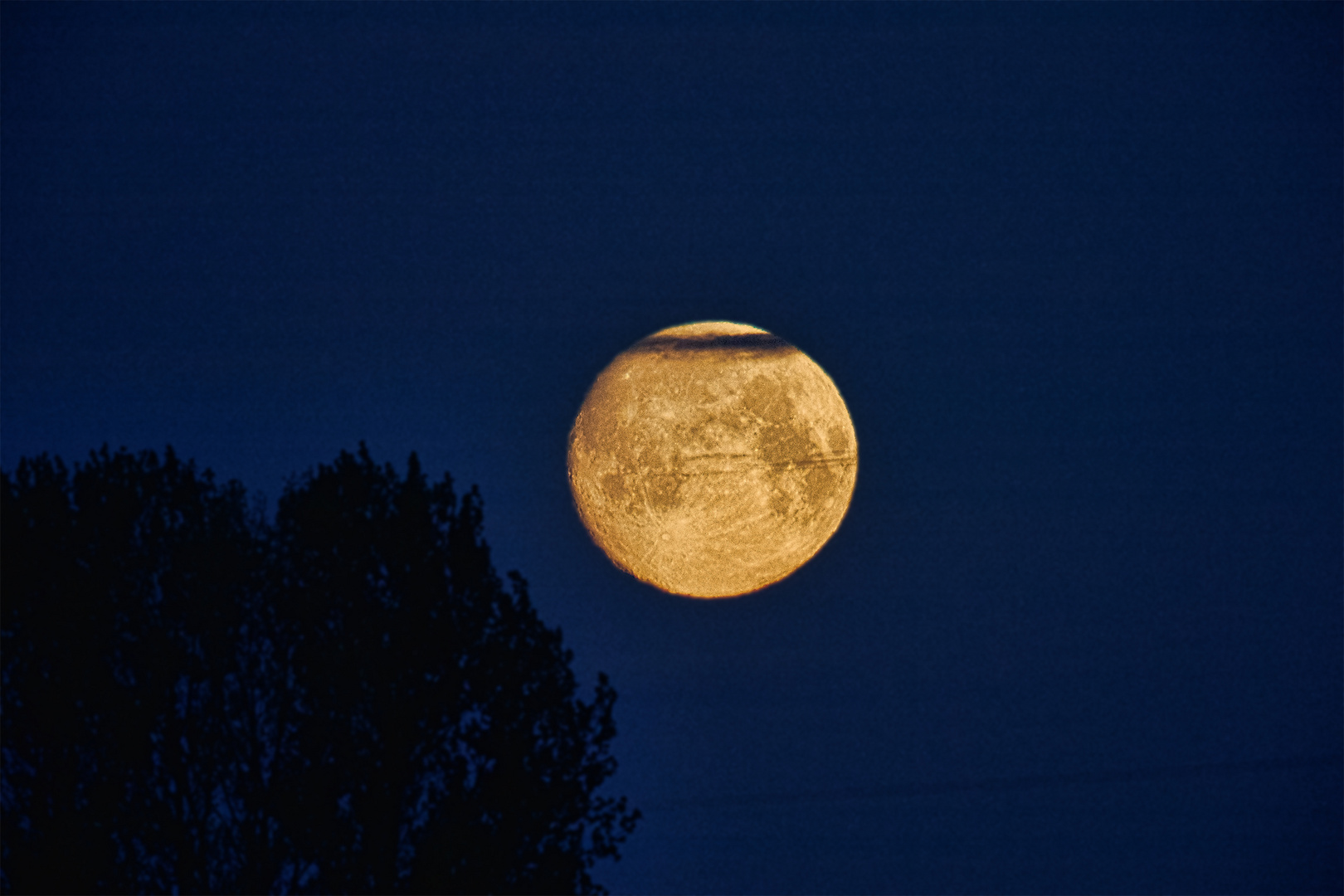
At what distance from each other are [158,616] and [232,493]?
1.69 meters

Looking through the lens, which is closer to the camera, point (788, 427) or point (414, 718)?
point (788, 427)

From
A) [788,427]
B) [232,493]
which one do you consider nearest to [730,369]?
[788,427]

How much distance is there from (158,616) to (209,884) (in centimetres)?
305

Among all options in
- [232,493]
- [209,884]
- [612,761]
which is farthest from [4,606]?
[612,761]

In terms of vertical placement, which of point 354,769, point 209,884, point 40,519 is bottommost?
point 209,884

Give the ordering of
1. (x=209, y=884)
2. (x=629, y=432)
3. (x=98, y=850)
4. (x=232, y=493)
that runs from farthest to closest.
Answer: (x=232, y=493) → (x=209, y=884) → (x=98, y=850) → (x=629, y=432)

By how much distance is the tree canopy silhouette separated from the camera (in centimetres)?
1412

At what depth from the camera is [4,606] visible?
14.3 m

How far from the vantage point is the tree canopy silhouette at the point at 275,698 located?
14.1 meters

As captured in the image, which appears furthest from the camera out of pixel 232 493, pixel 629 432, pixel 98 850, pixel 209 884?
pixel 232 493

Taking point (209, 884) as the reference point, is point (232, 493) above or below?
above

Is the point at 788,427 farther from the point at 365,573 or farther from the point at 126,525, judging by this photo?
the point at 126,525

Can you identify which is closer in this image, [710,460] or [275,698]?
[710,460]

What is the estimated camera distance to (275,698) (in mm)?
14742
